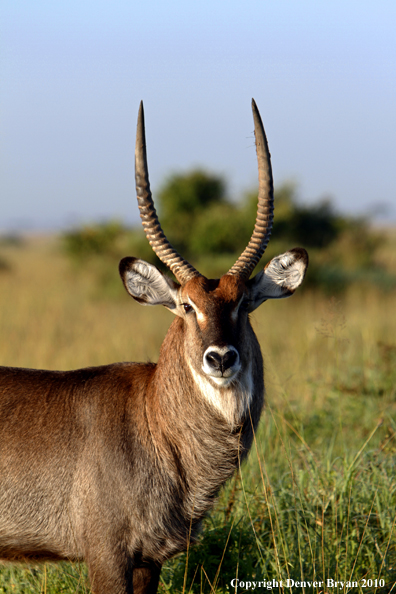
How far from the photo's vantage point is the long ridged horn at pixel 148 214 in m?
3.31

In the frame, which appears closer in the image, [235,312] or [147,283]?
[235,312]

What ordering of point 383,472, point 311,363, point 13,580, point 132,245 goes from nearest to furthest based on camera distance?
point 13,580
point 383,472
point 311,363
point 132,245

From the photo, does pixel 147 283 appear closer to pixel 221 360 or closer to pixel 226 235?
pixel 221 360

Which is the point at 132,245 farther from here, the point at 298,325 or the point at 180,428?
the point at 180,428

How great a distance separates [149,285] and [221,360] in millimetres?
772

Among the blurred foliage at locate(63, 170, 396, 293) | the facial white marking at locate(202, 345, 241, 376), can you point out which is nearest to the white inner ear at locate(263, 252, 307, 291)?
the facial white marking at locate(202, 345, 241, 376)

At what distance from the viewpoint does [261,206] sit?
134 inches

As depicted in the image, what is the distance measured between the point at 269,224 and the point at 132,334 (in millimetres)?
7042

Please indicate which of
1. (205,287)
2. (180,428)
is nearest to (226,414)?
(180,428)

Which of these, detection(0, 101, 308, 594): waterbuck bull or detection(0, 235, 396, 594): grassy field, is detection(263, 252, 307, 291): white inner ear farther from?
detection(0, 235, 396, 594): grassy field

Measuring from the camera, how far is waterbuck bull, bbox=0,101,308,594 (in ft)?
9.94

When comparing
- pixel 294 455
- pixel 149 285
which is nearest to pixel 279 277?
pixel 149 285

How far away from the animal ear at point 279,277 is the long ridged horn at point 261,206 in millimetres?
124

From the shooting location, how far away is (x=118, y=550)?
297 cm
